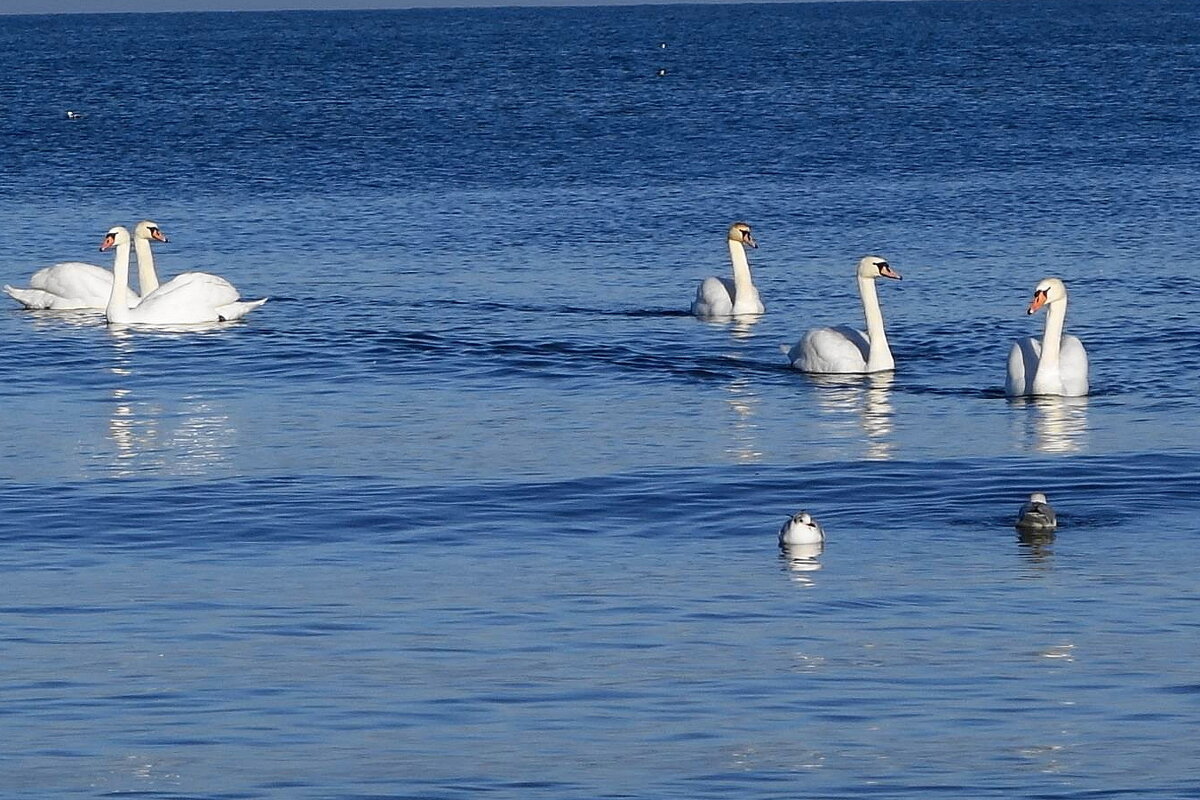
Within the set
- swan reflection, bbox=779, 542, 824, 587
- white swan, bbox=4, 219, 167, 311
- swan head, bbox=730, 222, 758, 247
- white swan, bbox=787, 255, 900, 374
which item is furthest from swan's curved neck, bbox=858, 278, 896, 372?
white swan, bbox=4, 219, 167, 311

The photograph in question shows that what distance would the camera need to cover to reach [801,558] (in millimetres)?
15031

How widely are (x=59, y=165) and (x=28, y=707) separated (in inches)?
1658

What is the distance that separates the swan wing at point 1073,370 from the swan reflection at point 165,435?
7.36m

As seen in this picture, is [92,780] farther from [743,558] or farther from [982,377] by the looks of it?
[982,377]

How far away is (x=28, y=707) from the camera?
12.0 metres

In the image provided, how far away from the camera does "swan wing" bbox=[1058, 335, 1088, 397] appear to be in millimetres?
21469

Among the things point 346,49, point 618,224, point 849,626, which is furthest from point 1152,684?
point 346,49

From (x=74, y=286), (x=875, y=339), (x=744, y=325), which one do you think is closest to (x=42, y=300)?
(x=74, y=286)

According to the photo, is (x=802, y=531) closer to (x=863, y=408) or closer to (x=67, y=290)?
(x=863, y=408)

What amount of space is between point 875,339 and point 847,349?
0.54m

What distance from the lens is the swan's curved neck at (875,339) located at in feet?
76.1

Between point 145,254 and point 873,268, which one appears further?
point 145,254

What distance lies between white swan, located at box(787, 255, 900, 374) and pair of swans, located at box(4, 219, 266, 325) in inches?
273

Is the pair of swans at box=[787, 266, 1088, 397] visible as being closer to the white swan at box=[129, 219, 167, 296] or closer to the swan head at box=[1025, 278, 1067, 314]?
the swan head at box=[1025, 278, 1067, 314]
